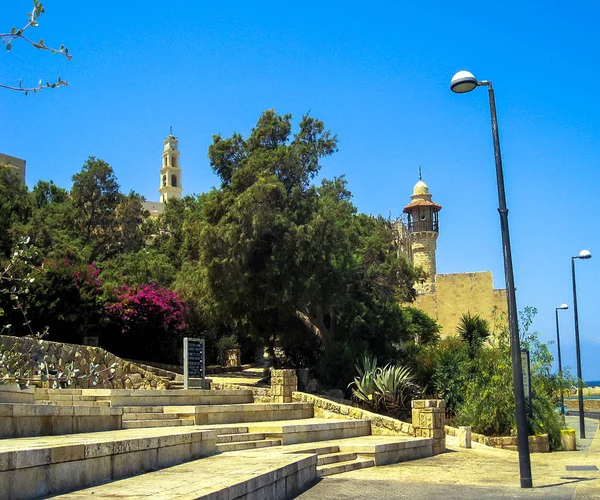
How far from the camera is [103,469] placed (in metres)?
7.15

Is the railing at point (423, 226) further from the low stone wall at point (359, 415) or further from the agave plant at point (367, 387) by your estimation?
the low stone wall at point (359, 415)

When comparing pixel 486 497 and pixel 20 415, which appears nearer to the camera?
pixel 20 415

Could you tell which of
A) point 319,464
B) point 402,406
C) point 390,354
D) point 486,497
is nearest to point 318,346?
point 390,354

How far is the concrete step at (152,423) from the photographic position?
40.8 feet

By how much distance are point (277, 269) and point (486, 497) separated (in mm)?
13640

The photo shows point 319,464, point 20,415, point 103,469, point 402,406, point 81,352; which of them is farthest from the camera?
point 402,406

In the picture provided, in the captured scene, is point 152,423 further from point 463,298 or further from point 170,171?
point 170,171

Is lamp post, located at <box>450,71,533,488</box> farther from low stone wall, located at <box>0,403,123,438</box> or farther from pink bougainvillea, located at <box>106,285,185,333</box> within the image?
pink bougainvillea, located at <box>106,285,185,333</box>

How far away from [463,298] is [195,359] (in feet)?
111

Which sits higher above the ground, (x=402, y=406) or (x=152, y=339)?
(x=152, y=339)

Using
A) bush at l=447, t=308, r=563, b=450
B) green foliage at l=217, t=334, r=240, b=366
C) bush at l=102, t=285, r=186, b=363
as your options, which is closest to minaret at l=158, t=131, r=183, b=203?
green foliage at l=217, t=334, r=240, b=366

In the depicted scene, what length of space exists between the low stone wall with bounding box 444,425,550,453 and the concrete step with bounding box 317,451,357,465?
6.37 metres

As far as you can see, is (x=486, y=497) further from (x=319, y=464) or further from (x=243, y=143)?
(x=243, y=143)

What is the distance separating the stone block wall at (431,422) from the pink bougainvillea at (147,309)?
12472 mm
